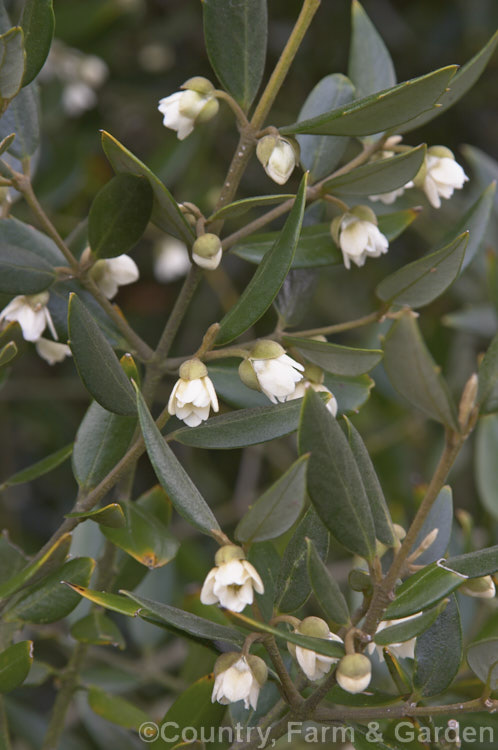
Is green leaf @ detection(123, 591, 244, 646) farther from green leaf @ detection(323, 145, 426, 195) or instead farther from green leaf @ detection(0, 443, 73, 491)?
green leaf @ detection(323, 145, 426, 195)

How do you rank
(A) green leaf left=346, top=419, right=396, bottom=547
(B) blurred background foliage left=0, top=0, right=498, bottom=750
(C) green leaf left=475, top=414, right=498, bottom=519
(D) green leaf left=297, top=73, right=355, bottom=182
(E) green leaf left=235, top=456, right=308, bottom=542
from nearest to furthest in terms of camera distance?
1. (E) green leaf left=235, top=456, right=308, bottom=542
2. (A) green leaf left=346, top=419, right=396, bottom=547
3. (D) green leaf left=297, top=73, right=355, bottom=182
4. (C) green leaf left=475, top=414, right=498, bottom=519
5. (B) blurred background foliage left=0, top=0, right=498, bottom=750

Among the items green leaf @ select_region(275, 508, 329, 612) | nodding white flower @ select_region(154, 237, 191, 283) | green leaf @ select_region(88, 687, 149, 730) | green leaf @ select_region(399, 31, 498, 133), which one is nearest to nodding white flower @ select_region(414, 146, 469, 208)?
green leaf @ select_region(399, 31, 498, 133)

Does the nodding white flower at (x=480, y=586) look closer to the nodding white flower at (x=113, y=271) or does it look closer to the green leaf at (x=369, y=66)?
the nodding white flower at (x=113, y=271)

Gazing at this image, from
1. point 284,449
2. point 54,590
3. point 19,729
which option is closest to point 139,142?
point 284,449

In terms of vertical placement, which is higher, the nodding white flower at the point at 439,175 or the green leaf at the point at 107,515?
the nodding white flower at the point at 439,175

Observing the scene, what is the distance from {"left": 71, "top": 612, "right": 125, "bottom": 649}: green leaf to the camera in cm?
104

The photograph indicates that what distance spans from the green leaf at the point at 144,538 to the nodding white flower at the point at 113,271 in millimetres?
266

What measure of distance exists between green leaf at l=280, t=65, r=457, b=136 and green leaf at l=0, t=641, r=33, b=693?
57cm

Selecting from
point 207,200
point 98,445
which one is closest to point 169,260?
point 207,200

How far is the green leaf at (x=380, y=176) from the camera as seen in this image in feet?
2.76

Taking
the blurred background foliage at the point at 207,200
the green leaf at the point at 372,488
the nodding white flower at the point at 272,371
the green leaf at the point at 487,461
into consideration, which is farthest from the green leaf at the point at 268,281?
the blurred background foliage at the point at 207,200

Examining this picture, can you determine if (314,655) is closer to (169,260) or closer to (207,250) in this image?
(207,250)

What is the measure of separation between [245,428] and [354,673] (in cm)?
25

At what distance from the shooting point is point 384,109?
770 mm
